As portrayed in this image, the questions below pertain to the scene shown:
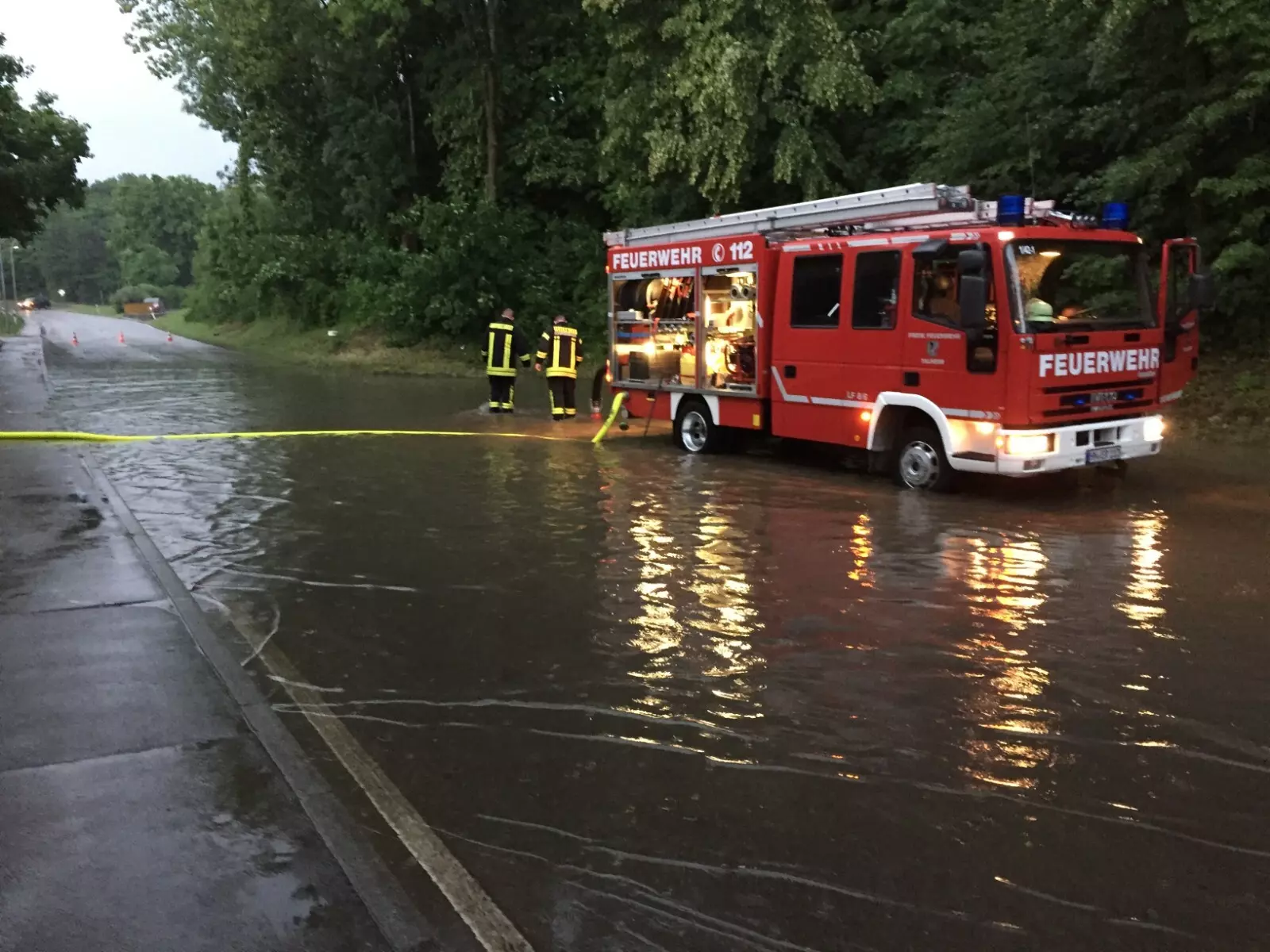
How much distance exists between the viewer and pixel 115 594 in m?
6.94

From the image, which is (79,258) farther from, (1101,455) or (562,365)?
(1101,455)

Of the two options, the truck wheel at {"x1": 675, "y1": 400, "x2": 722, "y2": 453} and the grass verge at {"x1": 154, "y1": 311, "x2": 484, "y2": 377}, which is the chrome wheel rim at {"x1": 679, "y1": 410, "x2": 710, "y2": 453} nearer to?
the truck wheel at {"x1": 675, "y1": 400, "x2": 722, "y2": 453}

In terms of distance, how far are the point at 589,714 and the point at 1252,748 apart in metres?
2.76

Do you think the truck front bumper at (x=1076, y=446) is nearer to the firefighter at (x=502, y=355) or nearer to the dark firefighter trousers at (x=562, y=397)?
the dark firefighter trousers at (x=562, y=397)

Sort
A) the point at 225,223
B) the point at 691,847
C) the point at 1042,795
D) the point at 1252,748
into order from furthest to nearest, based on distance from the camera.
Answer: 1. the point at 225,223
2. the point at 1252,748
3. the point at 1042,795
4. the point at 691,847

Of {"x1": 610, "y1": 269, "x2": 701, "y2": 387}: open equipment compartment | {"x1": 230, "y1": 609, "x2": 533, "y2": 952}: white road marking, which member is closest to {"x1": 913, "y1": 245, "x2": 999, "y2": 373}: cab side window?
{"x1": 610, "y1": 269, "x2": 701, "y2": 387}: open equipment compartment

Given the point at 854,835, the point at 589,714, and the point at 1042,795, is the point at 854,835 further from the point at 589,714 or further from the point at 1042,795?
the point at 589,714

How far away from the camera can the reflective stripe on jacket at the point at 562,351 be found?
52.2 feet

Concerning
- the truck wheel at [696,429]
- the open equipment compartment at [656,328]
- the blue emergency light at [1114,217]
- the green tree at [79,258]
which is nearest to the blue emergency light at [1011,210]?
the blue emergency light at [1114,217]

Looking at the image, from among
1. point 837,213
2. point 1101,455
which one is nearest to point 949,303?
point 1101,455

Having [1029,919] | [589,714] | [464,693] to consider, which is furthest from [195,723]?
[1029,919]

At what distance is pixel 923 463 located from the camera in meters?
10.5

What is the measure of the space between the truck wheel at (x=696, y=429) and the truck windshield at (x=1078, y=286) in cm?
450

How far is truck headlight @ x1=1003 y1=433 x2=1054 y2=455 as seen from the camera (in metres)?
9.45
